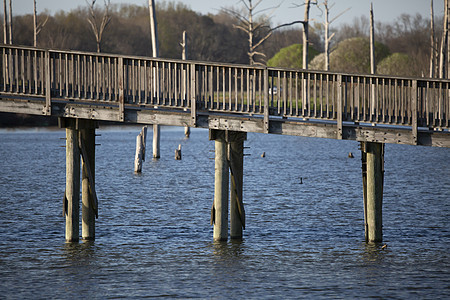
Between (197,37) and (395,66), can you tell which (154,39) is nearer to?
(395,66)

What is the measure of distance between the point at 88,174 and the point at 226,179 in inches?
125

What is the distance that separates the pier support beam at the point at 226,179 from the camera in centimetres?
1811

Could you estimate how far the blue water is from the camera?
15.7m

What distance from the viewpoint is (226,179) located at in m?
18.2

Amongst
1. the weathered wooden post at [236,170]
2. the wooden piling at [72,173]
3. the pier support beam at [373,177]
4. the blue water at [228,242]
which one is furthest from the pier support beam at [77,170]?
the pier support beam at [373,177]

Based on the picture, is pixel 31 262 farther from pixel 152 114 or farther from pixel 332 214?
pixel 332 214

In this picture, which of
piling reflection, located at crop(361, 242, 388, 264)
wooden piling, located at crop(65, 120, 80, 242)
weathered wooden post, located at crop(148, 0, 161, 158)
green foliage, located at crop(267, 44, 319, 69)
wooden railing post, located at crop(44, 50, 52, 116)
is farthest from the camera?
green foliage, located at crop(267, 44, 319, 69)

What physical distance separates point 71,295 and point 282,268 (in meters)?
4.47

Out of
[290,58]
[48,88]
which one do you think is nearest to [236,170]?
[48,88]

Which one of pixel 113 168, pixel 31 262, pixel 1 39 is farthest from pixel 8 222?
pixel 1 39

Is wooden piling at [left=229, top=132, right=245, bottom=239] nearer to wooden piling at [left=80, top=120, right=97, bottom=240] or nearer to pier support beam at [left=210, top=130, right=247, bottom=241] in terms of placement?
pier support beam at [left=210, top=130, right=247, bottom=241]

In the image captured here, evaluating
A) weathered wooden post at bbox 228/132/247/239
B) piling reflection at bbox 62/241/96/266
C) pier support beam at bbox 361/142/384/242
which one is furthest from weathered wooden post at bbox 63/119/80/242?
pier support beam at bbox 361/142/384/242

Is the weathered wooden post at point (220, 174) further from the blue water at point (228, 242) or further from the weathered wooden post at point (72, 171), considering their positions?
the weathered wooden post at point (72, 171)

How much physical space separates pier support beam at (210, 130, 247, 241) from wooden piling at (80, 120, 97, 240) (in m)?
2.80
